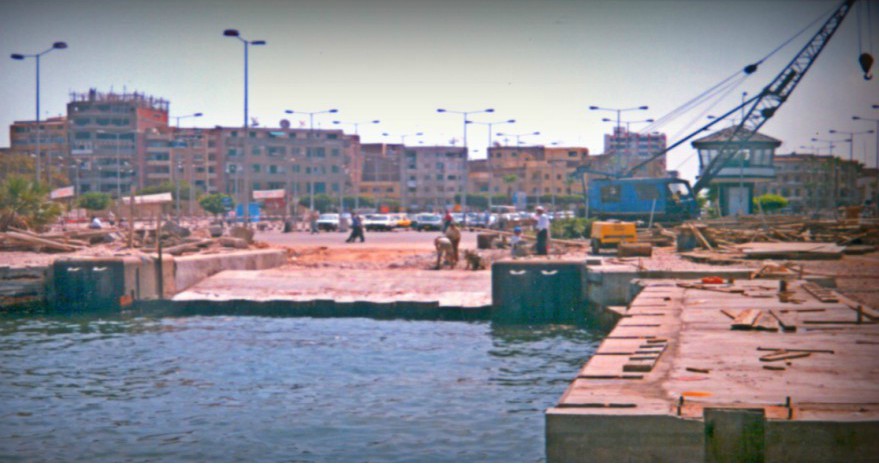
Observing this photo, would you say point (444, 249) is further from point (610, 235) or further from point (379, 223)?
point (379, 223)

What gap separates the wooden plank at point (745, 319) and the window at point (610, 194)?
40.3 meters

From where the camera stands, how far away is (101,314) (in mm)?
28781

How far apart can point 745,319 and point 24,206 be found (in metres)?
33.6

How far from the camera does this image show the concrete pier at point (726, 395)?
8.33 metres

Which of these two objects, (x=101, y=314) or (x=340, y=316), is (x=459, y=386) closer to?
(x=340, y=316)

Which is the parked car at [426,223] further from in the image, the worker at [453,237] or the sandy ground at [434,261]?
the worker at [453,237]

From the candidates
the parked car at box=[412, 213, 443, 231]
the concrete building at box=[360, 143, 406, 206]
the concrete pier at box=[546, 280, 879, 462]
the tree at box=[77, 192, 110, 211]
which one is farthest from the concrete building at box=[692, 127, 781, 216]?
the concrete building at box=[360, 143, 406, 206]

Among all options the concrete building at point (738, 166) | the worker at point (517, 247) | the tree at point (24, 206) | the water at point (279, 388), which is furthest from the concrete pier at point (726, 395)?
the concrete building at point (738, 166)

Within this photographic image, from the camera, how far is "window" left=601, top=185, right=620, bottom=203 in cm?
5678

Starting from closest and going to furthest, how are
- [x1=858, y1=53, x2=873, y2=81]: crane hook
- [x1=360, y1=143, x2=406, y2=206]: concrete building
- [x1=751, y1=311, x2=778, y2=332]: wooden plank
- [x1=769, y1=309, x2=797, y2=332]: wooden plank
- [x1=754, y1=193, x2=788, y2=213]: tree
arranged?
[x1=769, y1=309, x2=797, y2=332]: wooden plank
[x1=751, y1=311, x2=778, y2=332]: wooden plank
[x1=858, y1=53, x2=873, y2=81]: crane hook
[x1=754, y1=193, x2=788, y2=213]: tree
[x1=360, y1=143, x2=406, y2=206]: concrete building

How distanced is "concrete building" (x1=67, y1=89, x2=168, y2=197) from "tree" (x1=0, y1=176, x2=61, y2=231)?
377ft

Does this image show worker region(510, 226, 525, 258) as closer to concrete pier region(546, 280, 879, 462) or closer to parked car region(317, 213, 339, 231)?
concrete pier region(546, 280, 879, 462)

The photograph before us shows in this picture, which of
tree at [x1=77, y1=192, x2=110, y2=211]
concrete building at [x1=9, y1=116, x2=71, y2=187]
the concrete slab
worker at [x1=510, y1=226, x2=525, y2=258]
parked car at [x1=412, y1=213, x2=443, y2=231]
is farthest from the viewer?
concrete building at [x1=9, y1=116, x2=71, y2=187]

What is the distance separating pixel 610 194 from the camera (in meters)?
57.1
